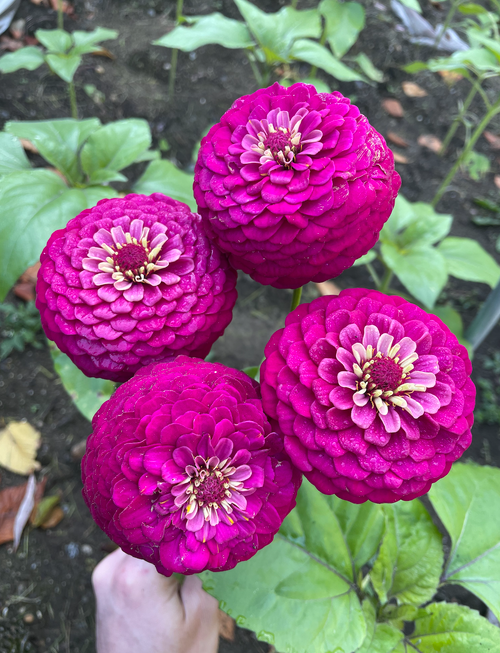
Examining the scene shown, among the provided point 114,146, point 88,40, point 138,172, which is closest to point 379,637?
point 114,146

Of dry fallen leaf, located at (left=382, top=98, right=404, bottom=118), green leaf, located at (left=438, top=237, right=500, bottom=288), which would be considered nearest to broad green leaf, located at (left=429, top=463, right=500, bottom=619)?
green leaf, located at (left=438, top=237, right=500, bottom=288)

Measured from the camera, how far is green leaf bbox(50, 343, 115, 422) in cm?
97

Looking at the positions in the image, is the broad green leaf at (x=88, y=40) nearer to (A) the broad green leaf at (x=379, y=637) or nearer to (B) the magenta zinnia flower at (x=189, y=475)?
(B) the magenta zinnia flower at (x=189, y=475)

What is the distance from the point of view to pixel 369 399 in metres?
0.47

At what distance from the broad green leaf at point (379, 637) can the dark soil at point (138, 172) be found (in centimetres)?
53

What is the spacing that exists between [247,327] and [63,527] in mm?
905

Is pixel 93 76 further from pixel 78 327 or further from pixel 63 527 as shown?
pixel 78 327

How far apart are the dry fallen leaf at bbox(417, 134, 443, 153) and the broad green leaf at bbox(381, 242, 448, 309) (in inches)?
51.0

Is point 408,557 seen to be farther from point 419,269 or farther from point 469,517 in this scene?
point 419,269

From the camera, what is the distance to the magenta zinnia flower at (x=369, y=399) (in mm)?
451

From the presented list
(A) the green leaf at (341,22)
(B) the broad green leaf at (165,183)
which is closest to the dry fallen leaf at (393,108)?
(A) the green leaf at (341,22)

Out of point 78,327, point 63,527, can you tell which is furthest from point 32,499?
point 78,327

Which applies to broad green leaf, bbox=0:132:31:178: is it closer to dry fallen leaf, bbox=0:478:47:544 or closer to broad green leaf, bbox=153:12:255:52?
broad green leaf, bbox=153:12:255:52

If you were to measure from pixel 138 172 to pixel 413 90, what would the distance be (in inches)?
59.8
